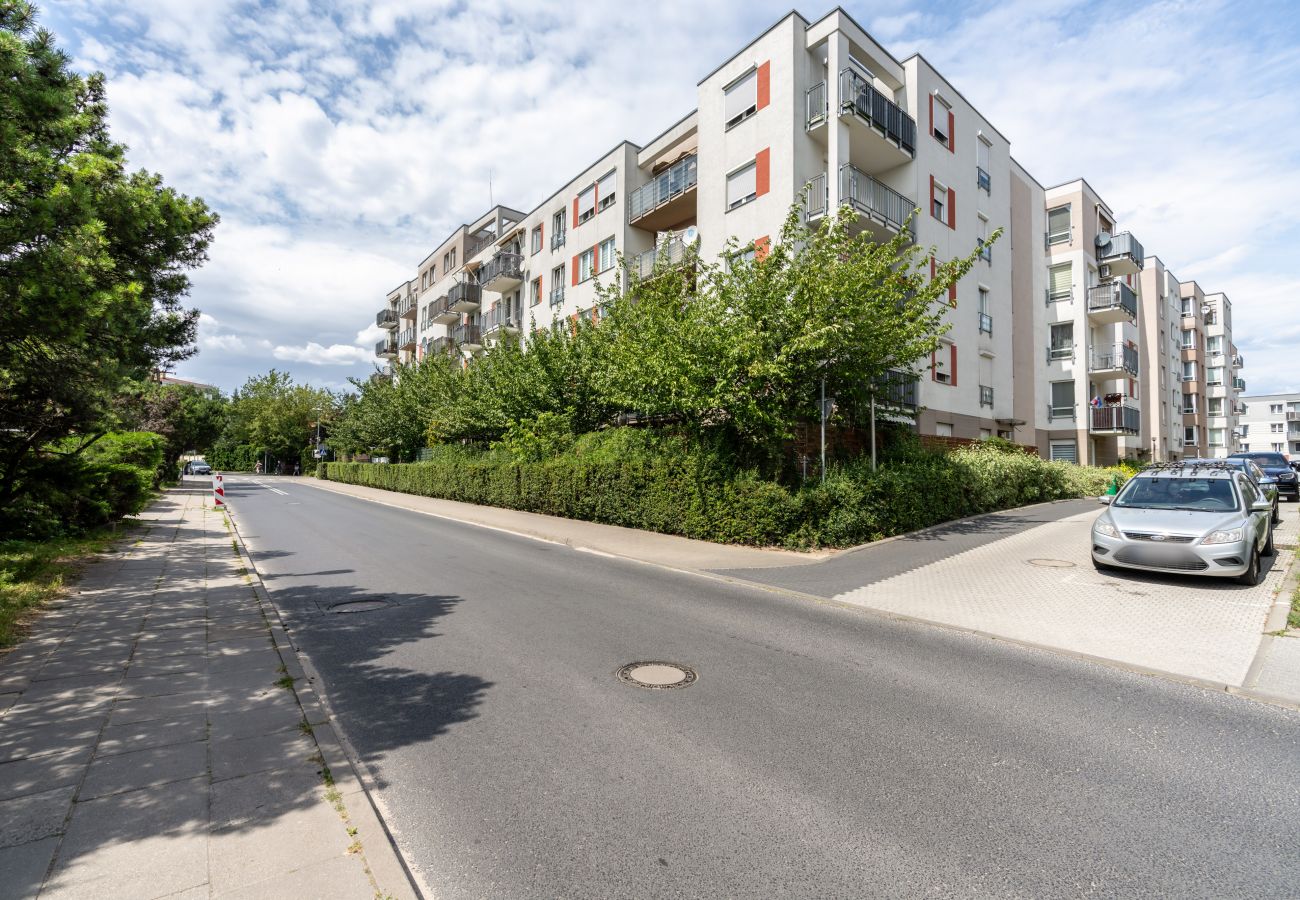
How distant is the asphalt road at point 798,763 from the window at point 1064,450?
28.5 metres

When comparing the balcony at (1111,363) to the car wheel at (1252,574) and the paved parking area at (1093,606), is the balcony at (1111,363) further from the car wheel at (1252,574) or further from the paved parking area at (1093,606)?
the car wheel at (1252,574)

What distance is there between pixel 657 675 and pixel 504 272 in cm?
3298

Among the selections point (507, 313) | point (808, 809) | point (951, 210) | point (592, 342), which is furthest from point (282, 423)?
point (808, 809)

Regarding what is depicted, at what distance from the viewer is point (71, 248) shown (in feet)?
16.6

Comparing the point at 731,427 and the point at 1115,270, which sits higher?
the point at 1115,270

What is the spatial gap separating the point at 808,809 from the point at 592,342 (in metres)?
16.8

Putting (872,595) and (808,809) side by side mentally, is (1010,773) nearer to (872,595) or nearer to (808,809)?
(808,809)

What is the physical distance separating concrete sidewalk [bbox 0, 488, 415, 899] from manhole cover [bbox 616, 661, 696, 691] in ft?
7.13

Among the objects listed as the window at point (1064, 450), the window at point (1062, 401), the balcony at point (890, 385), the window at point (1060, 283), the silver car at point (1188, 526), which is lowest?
the silver car at point (1188, 526)

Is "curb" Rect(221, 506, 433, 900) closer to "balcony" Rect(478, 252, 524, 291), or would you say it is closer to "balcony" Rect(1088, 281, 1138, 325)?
"balcony" Rect(478, 252, 524, 291)

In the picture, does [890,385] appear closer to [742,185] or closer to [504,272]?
[742,185]

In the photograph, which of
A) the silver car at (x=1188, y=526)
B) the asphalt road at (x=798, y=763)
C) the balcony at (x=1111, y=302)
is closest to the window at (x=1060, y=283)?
the balcony at (x=1111, y=302)

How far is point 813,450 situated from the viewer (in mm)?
13781

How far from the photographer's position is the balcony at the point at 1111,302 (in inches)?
1191
